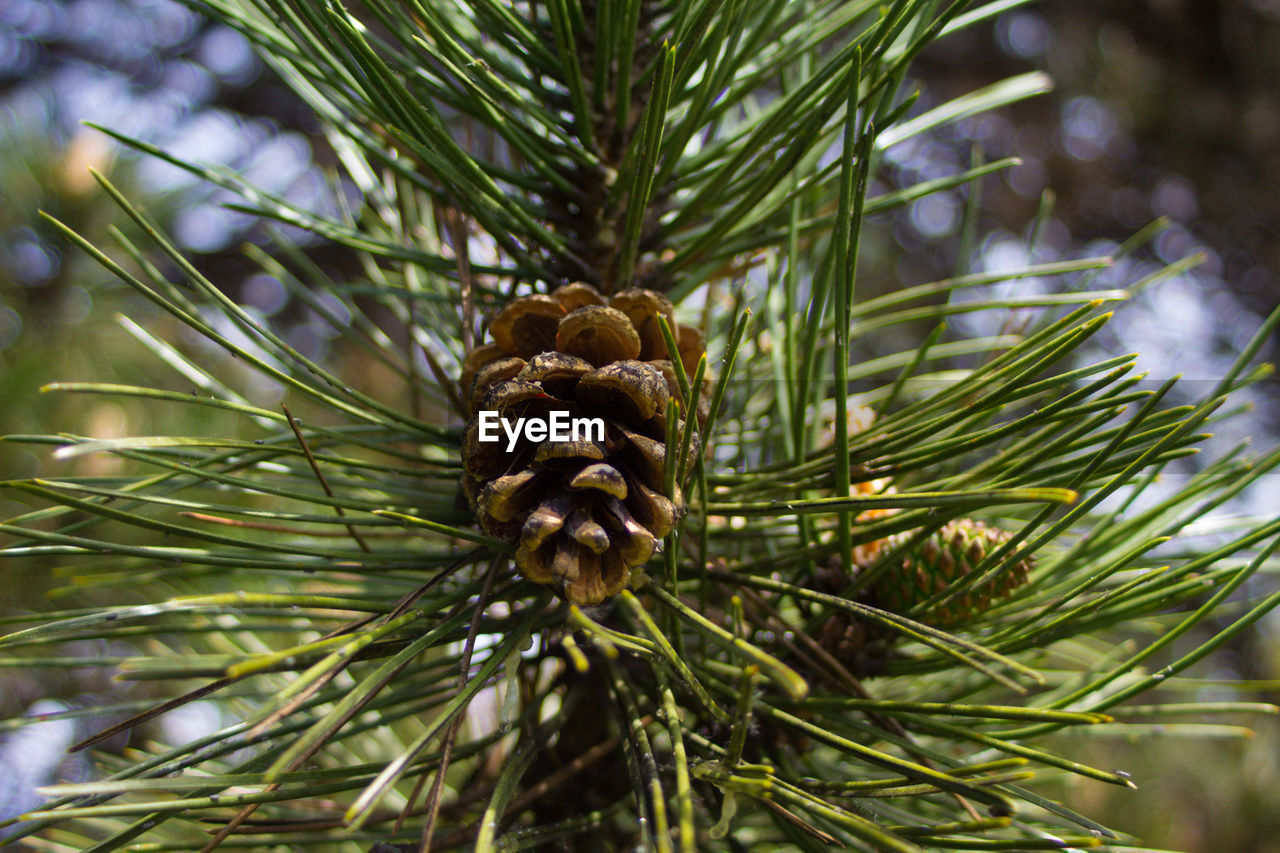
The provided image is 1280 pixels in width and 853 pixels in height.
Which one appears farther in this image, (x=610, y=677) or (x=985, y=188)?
(x=985, y=188)

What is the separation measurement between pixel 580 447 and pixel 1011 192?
2201 millimetres

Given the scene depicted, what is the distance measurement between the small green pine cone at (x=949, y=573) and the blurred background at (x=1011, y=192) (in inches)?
44.8

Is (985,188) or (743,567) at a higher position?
(985,188)

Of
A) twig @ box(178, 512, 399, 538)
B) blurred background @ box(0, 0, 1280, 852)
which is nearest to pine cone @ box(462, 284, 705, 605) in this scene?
twig @ box(178, 512, 399, 538)

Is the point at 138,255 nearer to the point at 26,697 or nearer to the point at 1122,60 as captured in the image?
the point at 26,697

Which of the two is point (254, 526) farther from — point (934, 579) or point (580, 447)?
point (934, 579)

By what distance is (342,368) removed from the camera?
2.00m

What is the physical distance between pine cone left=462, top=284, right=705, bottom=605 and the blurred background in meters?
1.08

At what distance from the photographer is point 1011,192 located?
2.21 m

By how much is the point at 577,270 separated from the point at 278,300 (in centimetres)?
180

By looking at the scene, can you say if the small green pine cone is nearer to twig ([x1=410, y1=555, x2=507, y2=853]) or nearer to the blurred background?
twig ([x1=410, y1=555, x2=507, y2=853])

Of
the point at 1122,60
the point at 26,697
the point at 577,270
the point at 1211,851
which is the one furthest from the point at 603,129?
the point at 1122,60

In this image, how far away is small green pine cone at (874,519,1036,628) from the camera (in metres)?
0.48

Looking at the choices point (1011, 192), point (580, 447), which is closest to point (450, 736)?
point (580, 447)
